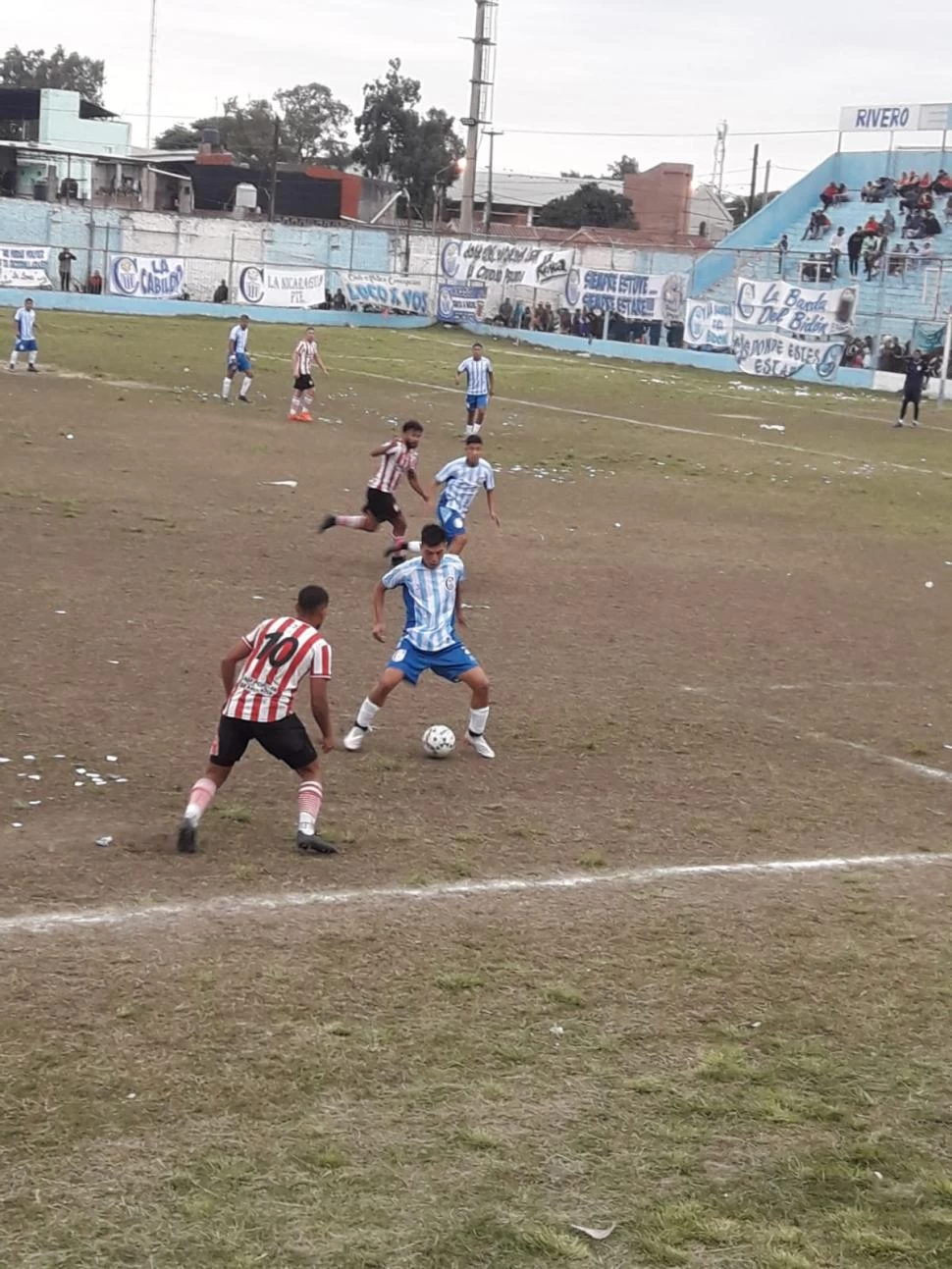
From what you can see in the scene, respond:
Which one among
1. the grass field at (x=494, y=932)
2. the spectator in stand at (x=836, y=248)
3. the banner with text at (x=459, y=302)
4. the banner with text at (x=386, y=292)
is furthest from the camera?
the banner with text at (x=386, y=292)

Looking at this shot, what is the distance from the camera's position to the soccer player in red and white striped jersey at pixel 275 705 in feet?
27.2

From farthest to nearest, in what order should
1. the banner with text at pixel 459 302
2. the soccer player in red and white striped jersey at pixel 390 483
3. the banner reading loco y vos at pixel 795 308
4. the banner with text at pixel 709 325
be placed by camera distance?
1. the banner with text at pixel 459 302
2. the banner with text at pixel 709 325
3. the banner reading loco y vos at pixel 795 308
4. the soccer player in red and white striped jersey at pixel 390 483

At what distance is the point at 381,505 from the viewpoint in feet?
56.9

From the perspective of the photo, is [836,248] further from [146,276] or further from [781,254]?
[146,276]

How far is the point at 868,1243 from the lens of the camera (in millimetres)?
5109

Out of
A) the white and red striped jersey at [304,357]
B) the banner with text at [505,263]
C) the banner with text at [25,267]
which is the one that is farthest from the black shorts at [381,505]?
the banner with text at [25,267]

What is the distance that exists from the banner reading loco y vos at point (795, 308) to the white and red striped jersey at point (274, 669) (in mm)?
40826

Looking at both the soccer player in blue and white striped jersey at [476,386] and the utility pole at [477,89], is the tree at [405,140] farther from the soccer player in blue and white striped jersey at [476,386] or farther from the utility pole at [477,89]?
the soccer player in blue and white striped jersey at [476,386]

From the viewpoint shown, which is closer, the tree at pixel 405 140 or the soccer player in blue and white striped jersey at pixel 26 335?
the soccer player in blue and white striped jersey at pixel 26 335

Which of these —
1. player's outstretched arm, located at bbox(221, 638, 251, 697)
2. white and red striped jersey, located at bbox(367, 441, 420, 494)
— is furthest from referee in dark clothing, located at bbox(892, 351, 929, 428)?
player's outstretched arm, located at bbox(221, 638, 251, 697)

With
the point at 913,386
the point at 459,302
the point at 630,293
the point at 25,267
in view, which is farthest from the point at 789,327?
the point at 25,267

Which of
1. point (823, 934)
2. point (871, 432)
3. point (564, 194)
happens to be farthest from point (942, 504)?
point (564, 194)

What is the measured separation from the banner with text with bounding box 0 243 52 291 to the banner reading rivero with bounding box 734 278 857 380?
23404mm

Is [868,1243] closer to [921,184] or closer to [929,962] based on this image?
[929,962]
